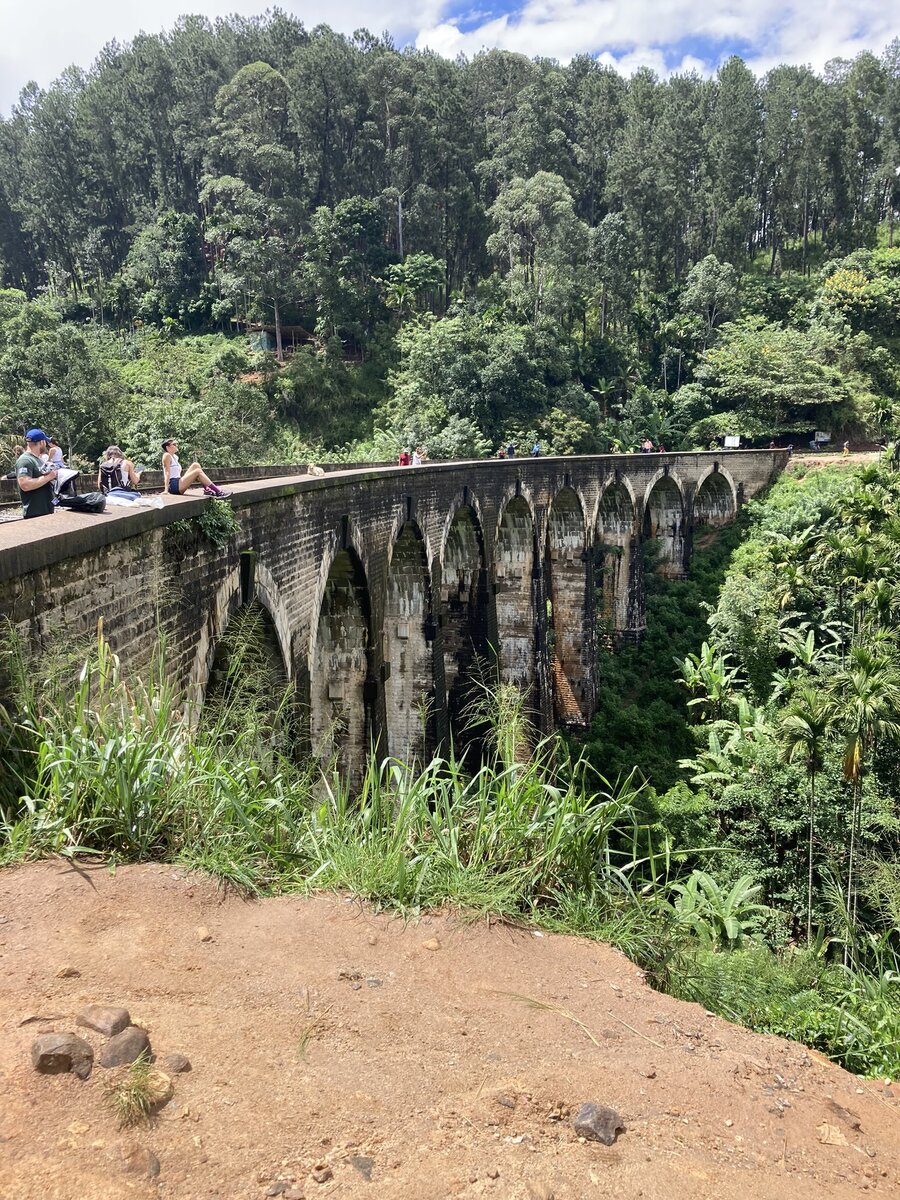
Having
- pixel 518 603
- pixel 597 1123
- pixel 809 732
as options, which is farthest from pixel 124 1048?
pixel 518 603

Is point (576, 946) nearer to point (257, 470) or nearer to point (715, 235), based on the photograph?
point (257, 470)

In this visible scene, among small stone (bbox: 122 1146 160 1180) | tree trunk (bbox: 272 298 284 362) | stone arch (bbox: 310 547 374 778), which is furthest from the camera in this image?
tree trunk (bbox: 272 298 284 362)

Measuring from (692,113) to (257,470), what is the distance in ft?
144

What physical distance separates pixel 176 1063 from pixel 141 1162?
12.5 inches

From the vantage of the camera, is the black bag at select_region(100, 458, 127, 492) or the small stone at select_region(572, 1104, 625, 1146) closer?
the small stone at select_region(572, 1104, 625, 1146)

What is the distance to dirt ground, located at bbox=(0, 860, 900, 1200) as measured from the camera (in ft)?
6.14

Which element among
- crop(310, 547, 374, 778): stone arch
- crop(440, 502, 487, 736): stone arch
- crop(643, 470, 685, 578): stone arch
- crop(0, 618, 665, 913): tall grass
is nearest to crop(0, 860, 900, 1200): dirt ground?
crop(0, 618, 665, 913): tall grass

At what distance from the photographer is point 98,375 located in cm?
2306

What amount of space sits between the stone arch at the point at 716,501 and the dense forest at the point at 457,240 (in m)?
4.33

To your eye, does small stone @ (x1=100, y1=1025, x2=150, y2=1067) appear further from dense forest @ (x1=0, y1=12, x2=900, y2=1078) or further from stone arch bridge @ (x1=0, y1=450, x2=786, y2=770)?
stone arch bridge @ (x1=0, y1=450, x2=786, y2=770)

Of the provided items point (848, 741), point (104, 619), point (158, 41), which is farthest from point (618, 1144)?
point (158, 41)

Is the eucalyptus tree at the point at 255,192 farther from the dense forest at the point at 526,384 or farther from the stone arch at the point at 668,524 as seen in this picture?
the stone arch at the point at 668,524

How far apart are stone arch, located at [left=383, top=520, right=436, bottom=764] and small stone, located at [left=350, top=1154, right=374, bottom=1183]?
10.9 m

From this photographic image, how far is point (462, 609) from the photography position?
621 inches
